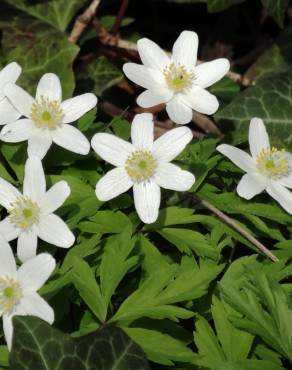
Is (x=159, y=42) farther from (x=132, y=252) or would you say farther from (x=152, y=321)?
(x=152, y=321)

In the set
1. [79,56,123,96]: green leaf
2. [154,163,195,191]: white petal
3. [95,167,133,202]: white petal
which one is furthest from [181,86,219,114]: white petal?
[79,56,123,96]: green leaf

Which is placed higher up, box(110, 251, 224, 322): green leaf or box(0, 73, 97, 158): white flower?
box(0, 73, 97, 158): white flower

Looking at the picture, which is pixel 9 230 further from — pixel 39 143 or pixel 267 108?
pixel 267 108

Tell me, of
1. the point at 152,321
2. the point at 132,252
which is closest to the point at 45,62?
the point at 132,252

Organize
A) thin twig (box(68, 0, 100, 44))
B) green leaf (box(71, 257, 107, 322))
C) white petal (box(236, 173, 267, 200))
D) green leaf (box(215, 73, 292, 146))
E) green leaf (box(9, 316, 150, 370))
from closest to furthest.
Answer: green leaf (box(9, 316, 150, 370)) → green leaf (box(71, 257, 107, 322)) → white petal (box(236, 173, 267, 200)) → green leaf (box(215, 73, 292, 146)) → thin twig (box(68, 0, 100, 44))

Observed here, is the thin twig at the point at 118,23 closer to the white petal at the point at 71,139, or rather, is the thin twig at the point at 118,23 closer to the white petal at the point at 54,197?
the white petal at the point at 71,139

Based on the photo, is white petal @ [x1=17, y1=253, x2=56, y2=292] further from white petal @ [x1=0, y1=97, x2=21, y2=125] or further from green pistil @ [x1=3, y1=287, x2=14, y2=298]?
white petal @ [x1=0, y1=97, x2=21, y2=125]
